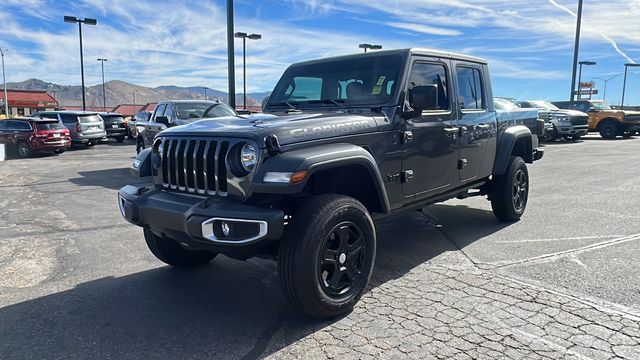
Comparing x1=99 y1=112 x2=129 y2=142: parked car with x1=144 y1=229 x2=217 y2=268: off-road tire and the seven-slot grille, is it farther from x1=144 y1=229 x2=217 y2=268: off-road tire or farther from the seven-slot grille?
the seven-slot grille

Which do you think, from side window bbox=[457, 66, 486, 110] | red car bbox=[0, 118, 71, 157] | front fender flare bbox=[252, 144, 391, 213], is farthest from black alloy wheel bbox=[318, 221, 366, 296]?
red car bbox=[0, 118, 71, 157]

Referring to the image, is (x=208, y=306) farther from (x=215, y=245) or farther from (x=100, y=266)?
(x=100, y=266)

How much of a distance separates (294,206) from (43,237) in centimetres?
409

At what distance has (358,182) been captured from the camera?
4012mm

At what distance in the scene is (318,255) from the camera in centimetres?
327

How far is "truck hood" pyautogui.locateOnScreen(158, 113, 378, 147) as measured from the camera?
3365mm

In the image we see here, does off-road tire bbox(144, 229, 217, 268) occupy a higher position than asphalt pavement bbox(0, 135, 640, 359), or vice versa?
off-road tire bbox(144, 229, 217, 268)

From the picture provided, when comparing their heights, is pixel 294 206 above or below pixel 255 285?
above

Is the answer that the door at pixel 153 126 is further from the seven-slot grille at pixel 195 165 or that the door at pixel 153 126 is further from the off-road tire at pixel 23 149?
the seven-slot grille at pixel 195 165

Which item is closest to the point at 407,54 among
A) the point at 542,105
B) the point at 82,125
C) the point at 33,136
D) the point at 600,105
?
the point at 33,136

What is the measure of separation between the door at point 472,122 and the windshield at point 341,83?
3.66 feet

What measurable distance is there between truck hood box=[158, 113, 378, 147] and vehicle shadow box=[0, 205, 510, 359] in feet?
4.35

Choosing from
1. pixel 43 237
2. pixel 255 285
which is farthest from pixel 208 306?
pixel 43 237

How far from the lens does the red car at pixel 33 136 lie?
17.5m
